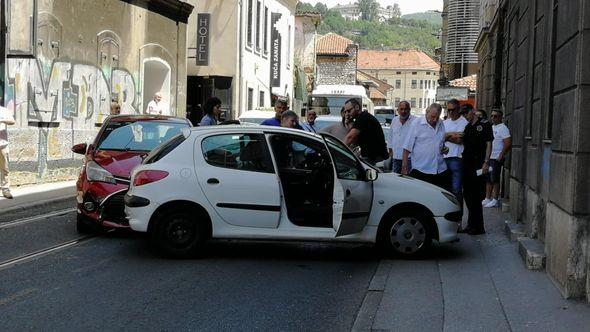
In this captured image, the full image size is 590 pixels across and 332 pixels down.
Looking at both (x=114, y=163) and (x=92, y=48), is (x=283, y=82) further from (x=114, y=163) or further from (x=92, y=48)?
(x=114, y=163)

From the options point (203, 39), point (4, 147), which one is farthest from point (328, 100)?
point (4, 147)

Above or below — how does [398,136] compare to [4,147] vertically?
above

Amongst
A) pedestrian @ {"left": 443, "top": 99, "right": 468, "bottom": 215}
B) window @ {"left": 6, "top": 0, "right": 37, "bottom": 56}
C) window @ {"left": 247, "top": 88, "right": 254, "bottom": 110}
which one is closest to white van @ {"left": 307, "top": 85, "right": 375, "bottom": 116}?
window @ {"left": 247, "top": 88, "right": 254, "bottom": 110}

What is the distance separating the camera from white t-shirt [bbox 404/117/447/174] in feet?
33.7

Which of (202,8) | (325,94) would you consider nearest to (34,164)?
(202,8)

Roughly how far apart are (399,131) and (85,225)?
5.16 m

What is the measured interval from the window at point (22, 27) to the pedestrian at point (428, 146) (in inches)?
358

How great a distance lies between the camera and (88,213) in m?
9.58

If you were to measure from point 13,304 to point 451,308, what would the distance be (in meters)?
3.63

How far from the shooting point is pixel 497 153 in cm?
1395

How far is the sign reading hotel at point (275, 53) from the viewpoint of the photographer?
39.2 m

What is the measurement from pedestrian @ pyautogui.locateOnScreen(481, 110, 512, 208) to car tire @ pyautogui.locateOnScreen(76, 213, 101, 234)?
23.6ft

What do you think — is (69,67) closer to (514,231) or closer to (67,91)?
(67,91)

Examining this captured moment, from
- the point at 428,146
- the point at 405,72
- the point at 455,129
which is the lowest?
the point at 428,146
